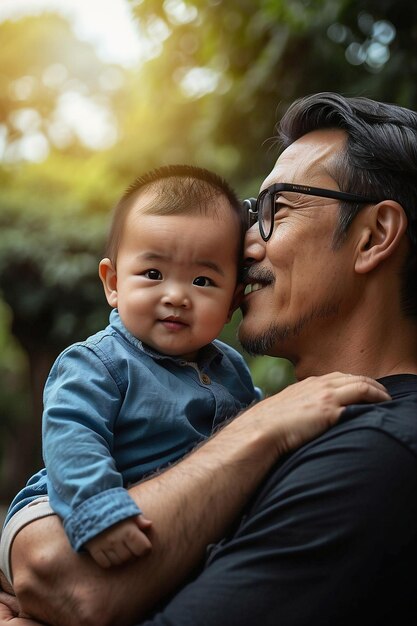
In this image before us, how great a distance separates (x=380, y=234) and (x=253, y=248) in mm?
384

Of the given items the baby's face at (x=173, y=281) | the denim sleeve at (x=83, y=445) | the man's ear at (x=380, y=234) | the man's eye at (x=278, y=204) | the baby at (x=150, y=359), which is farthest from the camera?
the man's eye at (x=278, y=204)

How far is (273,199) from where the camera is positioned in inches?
97.3

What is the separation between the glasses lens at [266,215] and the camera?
2.44m

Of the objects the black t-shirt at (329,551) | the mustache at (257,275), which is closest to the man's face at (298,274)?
the mustache at (257,275)

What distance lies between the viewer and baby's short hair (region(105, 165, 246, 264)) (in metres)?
2.22

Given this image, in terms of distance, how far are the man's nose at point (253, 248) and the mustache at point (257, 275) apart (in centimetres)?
2

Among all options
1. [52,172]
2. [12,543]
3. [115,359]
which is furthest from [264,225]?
[52,172]

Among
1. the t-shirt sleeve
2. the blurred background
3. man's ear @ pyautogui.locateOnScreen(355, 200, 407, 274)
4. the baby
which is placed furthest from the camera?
the blurred background

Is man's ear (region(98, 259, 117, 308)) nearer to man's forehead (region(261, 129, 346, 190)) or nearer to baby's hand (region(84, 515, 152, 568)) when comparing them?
man's forehead (region(261, 129, 346, 190))

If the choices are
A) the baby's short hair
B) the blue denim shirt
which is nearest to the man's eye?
the baby's short hair

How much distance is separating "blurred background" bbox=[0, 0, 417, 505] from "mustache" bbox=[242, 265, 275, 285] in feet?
7.45

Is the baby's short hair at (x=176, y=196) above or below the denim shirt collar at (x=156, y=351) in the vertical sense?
above

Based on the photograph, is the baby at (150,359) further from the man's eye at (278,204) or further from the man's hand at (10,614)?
the man's hand at (10,614)

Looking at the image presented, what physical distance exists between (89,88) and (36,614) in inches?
928
